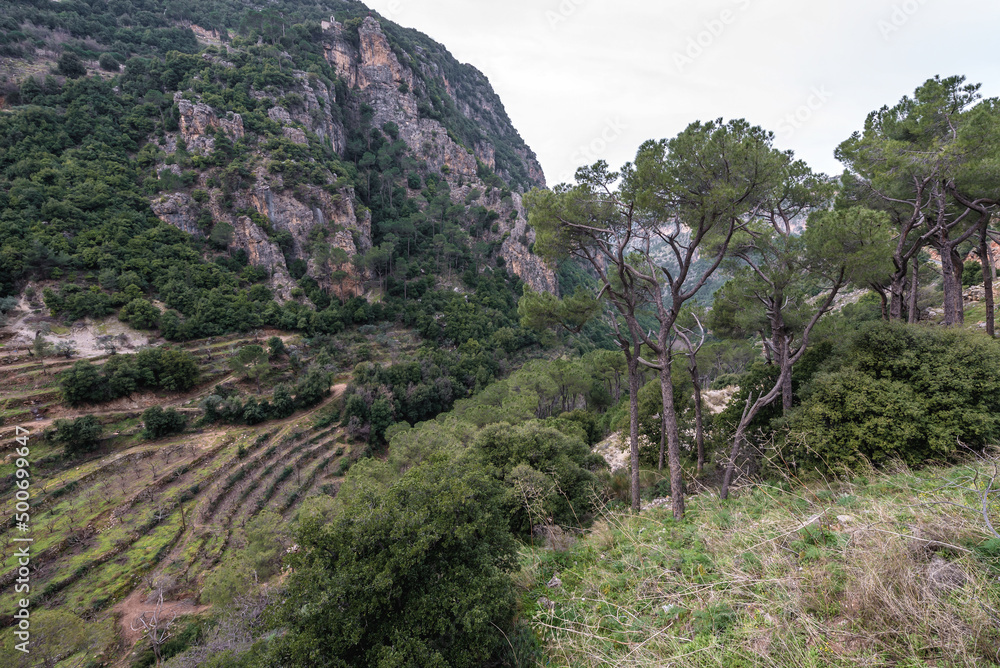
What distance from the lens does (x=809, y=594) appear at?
89.4 inches

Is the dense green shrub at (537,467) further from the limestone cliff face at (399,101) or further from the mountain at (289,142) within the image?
the limestone cliff face at (399,101)

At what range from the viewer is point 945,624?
5.49 feet

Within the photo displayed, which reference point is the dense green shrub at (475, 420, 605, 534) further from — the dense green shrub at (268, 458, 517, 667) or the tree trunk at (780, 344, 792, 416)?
the tree trunk at (780, 344, 792, 416)

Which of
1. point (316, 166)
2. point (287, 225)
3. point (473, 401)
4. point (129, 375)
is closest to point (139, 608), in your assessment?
point (129, 375)

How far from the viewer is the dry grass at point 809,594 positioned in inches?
70.7

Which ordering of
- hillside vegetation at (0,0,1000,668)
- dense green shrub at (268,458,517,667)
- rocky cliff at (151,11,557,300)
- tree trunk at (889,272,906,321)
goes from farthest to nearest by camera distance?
rocky cliff at (151,11,557,300) < tree trunk at (889,272,906,321) < dense green shrub at (268,458,517,667) < hillside vegetation at (0,0,1000,668)

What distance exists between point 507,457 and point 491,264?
163 feet

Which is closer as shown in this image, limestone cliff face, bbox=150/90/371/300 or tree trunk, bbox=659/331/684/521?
tree trunk, bbox=659/331/684/521

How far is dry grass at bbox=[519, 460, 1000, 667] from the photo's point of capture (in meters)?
1.80

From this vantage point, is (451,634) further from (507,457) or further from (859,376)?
(859,376)

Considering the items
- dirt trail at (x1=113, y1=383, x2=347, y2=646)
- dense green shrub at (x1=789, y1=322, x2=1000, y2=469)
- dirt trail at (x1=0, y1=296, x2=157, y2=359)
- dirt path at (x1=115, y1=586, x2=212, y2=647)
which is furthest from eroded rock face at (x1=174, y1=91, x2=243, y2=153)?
dense green shrub at (x1=789, y1=322, x2=1000, y2=469)

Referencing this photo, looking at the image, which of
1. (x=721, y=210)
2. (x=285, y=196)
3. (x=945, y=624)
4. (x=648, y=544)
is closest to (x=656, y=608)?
(x=648, y=544)

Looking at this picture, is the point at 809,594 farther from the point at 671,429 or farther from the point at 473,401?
the point at 473,401

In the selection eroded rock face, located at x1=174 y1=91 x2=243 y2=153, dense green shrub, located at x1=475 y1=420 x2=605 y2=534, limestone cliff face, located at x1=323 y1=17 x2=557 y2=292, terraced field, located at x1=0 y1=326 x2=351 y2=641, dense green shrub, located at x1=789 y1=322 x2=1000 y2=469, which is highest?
limestone cliff face, located at x1=323 y1=17 x2=557 y2=292
